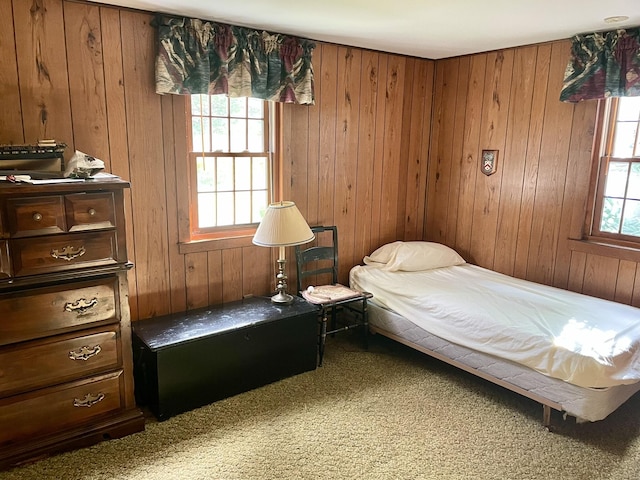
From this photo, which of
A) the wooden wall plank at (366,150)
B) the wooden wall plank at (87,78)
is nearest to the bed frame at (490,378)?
the wooden wall plank at (366,150)

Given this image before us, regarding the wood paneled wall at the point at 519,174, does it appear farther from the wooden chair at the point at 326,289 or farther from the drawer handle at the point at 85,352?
the drawer handle at the point at 85,352

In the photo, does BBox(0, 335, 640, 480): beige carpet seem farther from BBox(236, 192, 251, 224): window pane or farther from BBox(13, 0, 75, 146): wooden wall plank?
BBox(13, 0, 75, 146): wooden wall plank

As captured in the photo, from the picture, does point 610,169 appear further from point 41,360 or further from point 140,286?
point 41,360

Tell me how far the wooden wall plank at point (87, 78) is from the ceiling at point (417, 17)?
14cm

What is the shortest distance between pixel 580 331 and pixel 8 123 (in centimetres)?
331

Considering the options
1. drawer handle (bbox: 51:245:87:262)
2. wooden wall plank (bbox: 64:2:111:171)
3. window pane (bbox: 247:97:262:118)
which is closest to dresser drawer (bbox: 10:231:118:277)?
drawer handle (bbox: 51:245:87:262)

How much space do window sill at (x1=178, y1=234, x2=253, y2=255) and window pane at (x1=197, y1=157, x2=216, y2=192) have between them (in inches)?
14.0

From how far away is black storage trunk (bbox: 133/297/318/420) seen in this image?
2693mm

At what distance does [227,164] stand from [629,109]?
2.75 meters

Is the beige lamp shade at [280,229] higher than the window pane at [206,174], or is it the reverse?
the window pane at [206,174]

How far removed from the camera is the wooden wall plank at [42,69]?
2.50 m

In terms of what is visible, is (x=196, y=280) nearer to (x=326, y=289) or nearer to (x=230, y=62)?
(x=326, y=289)

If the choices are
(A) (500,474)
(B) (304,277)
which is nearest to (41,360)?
(B) (304,277)

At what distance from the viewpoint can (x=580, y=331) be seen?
2738 mm
